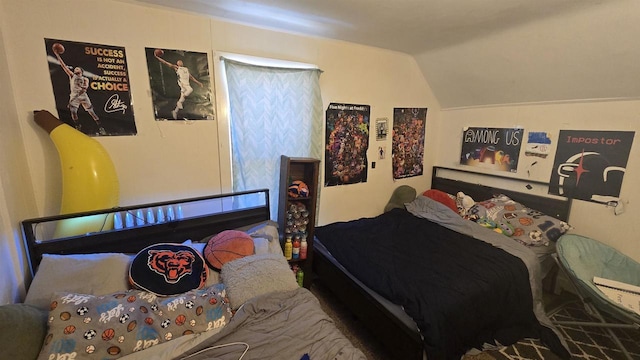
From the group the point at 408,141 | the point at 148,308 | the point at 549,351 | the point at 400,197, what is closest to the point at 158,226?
the point at 148,308

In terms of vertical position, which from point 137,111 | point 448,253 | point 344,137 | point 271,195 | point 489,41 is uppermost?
point 489,41

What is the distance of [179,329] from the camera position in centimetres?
129

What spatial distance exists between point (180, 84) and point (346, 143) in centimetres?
159

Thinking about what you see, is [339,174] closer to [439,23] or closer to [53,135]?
[439,23]

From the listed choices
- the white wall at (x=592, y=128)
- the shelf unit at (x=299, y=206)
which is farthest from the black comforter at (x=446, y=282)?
the white wall at (x=592, y=128)

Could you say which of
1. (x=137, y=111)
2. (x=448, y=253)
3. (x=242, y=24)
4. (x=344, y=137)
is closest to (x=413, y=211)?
(x=448, y=253)

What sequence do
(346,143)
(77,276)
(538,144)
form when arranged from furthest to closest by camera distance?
1. (346,143)
2. (538,144)
3. (77,276)

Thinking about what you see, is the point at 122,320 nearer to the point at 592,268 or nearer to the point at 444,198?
the point at 444,198

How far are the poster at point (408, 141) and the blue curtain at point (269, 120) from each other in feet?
3.54

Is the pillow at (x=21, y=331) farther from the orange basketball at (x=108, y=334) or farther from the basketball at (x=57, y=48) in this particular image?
the basketball at (x=57, y=48)

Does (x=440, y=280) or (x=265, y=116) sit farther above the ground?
(x=265, y=116)

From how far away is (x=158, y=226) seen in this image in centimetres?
183

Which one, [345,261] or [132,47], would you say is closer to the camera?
[132,47]

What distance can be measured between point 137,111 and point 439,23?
2299 millimetres
